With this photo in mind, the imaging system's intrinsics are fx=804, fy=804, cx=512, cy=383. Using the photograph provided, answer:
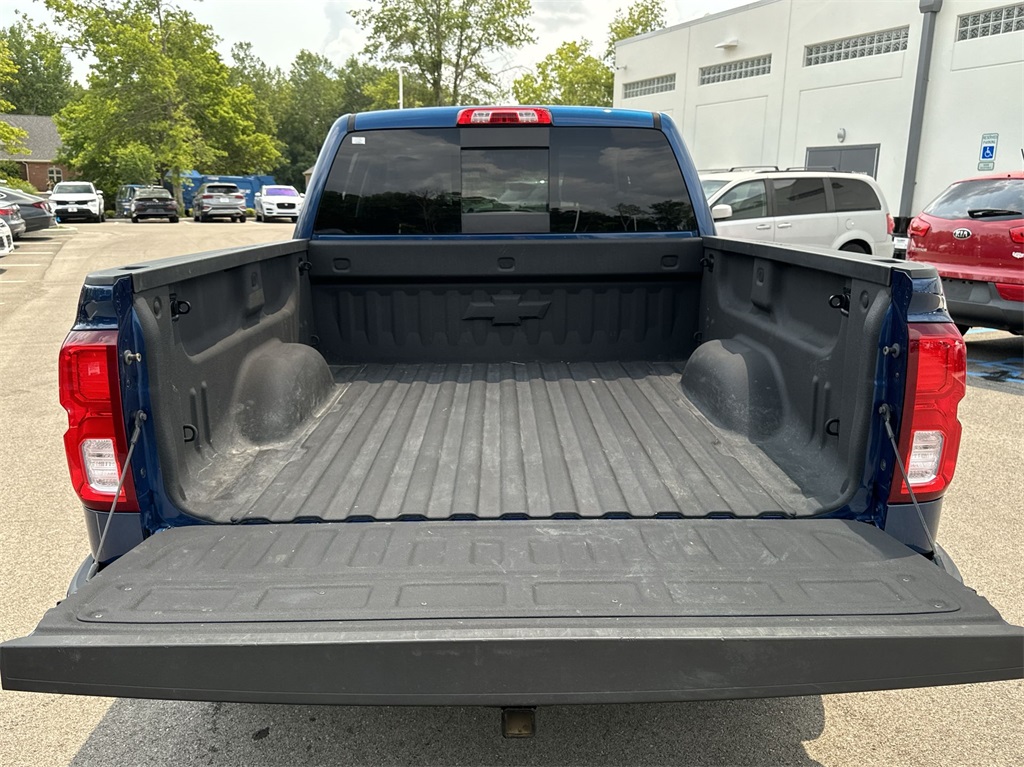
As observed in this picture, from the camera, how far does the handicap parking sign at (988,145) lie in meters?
18.5

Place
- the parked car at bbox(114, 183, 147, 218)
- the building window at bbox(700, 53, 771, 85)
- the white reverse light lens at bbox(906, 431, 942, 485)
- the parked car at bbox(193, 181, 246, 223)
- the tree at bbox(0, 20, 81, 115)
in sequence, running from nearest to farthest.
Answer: the white reverse light lens at bbox(906, 431, 942, 485)
the building window at bbox(700, 53, 771, 85)
the parked car at bbox(193, 181, 246, 223)
the parked car at bbox(114, 183, 147, 218)
the tree at bbox(0, 20, 81, 115)

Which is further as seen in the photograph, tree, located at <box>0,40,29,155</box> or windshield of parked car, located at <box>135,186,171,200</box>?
windshield of parked car, located at <box>135,186,171,200</box>

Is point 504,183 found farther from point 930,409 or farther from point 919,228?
point 919,228

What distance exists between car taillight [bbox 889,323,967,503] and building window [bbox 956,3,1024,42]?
20.1m

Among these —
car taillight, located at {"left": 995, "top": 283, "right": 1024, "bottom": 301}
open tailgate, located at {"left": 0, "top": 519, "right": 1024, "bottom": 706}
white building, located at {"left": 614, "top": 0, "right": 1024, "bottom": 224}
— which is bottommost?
open tailgate, located at {"left": 0, "top": 519, "right": 1024, "bottom": 706}

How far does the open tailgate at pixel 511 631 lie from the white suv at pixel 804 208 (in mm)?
9545

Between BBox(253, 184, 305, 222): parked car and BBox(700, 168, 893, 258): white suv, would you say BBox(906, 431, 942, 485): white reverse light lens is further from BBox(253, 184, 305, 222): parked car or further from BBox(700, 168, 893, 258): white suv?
BBox(253, 184, 305, 222): parked car

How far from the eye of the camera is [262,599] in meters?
2.00

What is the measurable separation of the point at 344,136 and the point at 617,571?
2.92 m

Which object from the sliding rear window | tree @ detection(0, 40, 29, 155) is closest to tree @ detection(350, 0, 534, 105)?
tree @ detection(0, 40, 29, 155)

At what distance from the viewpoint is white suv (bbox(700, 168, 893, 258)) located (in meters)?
11.4

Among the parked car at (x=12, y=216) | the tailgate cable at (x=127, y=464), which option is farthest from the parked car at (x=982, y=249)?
the parked car at (x=12, y=216)

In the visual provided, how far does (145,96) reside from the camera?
4688 cm

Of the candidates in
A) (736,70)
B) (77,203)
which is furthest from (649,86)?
(77,203)
